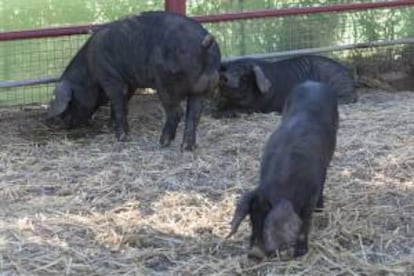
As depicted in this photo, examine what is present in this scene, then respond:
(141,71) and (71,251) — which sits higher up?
(141,71)

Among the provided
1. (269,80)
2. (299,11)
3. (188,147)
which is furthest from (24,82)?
(299,11)

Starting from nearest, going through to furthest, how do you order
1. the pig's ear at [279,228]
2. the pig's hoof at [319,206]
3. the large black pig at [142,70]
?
the pig's ear at [279,228]
the pig's hoof at [319,206]
the large black pig at [142,70]

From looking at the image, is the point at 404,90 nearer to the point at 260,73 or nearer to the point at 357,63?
the point at 357,63

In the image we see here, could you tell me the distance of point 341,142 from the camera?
735 centimetres

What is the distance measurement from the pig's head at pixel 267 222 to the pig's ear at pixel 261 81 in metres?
4.36

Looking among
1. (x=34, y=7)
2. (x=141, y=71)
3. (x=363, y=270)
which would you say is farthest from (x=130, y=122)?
(x=363, y=270)

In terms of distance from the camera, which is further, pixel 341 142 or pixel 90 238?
pixel 341 142

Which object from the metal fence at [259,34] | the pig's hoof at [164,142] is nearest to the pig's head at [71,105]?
the metal fence at [259,34]

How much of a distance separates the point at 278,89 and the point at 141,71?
2048 millimetres

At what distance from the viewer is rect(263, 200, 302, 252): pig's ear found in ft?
13.9

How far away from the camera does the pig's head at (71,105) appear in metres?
8.02

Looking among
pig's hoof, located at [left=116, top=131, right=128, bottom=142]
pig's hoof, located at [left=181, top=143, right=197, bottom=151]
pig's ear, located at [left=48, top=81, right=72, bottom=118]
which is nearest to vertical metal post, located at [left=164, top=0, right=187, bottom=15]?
pig's ear, located at [left=48, top=81, right=72, bottom=118]

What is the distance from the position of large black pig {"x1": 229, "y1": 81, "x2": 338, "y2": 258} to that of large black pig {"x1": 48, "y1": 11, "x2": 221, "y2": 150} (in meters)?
1.64

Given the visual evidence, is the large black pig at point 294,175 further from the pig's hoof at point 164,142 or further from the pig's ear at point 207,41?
the pig's hoof at point 164,142
